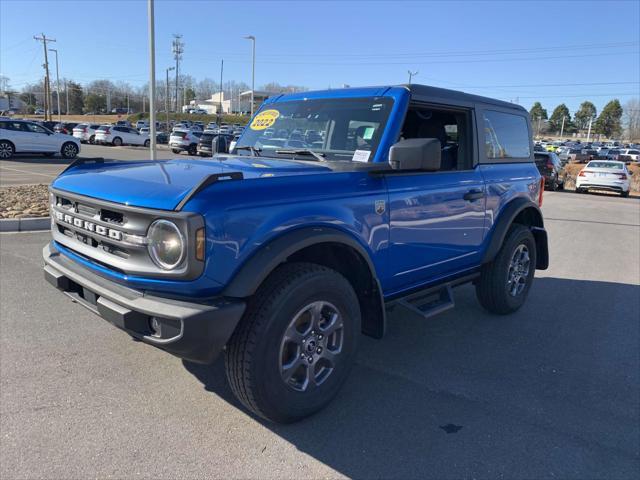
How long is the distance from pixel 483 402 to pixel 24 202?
8.98m

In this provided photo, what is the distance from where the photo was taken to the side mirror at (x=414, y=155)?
3.22 meters

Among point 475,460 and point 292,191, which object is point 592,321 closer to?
point 475,460

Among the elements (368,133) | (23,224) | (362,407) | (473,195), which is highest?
(368,133)

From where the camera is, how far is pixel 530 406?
11.1 ft

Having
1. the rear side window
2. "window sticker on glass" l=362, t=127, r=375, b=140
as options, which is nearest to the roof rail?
"window sticker on glass" l=362, t=127, r=375, b=140

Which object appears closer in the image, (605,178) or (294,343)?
(294,343)

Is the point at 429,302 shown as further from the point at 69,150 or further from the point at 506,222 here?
the point at 69,150

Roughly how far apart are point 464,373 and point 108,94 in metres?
127

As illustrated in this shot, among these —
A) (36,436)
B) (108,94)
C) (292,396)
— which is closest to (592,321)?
(292,396)

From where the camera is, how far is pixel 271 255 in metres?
2.65

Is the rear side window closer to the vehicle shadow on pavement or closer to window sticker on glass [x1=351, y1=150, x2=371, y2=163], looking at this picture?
window sticker on glass [x1=351, y1=150, x2=371, y2=163]

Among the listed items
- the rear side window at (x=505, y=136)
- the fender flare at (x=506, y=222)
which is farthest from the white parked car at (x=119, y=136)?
the fender flare at (x=506, y=222)

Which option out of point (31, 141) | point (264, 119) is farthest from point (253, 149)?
point (31, 141)

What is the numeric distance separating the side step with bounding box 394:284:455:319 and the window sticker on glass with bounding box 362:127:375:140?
1.24 m
